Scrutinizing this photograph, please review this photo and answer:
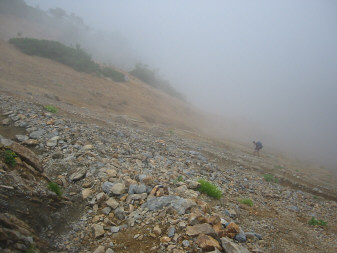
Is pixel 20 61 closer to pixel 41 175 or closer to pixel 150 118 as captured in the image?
pixel 150 118

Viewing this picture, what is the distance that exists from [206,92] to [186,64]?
26.8 meters

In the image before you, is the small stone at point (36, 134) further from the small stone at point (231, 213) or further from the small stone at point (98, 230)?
the small stone at point (231, 213)

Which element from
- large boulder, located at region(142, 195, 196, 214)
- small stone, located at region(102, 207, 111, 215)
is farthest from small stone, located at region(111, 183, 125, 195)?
large boulder, located at region(142, 195, 196, 214)

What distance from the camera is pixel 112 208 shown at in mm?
4691

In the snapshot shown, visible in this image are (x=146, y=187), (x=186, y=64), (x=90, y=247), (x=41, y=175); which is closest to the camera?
(x=90, y=247)

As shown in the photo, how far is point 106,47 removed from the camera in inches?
2530

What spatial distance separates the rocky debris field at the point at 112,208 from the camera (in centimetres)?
360

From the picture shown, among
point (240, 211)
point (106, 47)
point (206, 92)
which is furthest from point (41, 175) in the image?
point (206, 92)

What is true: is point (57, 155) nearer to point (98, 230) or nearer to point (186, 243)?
point (98, 230)

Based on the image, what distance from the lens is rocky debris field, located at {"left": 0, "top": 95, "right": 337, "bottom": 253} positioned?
3602 mm

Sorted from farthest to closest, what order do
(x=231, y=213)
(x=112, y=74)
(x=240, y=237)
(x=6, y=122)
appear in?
(x=112, y=74)
(x=6, y=122)
(x=231, y=213)
(x=240, y=237)

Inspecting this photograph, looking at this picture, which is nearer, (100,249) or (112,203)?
(100,249)

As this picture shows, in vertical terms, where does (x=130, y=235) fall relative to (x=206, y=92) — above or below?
below

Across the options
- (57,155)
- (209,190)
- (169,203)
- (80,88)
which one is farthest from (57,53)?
(169,203)
